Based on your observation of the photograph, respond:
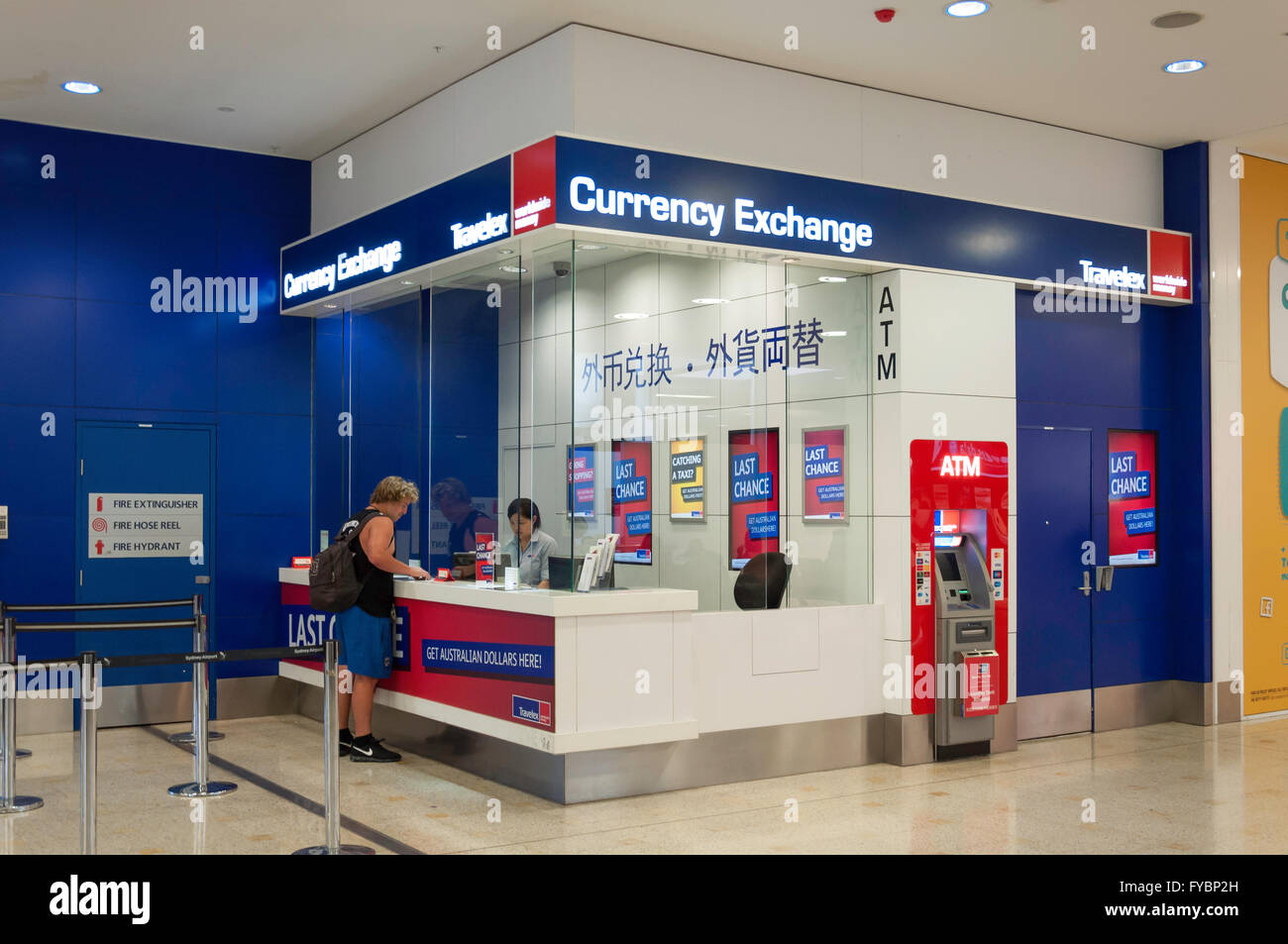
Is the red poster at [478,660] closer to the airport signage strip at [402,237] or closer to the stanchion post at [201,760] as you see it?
the stanchion post at [201,760]

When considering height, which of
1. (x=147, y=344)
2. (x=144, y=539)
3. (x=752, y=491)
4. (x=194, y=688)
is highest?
(x=147, y=344)

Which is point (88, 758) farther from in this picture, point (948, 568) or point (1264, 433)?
point (1264, 433)

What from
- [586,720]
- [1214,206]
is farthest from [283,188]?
[1214,206]

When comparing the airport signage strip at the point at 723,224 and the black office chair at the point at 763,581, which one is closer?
the airport signage strip at the point at 723,224

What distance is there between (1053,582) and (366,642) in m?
4.38

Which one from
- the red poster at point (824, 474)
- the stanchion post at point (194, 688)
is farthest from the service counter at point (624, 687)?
the stanchion post at point (194, 688)

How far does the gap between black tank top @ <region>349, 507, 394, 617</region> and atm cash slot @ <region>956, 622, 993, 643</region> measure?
3.28 m

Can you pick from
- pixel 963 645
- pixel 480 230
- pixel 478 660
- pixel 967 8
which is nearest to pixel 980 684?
pixel 963 645

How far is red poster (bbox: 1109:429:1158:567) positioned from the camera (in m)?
8.32

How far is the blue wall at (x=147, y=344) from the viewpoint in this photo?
7.79m

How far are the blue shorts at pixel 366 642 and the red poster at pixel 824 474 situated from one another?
2.54 metres

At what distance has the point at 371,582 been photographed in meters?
6.93

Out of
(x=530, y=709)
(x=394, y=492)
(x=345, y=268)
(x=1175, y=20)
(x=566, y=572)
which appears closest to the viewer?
(x=530, y=709)

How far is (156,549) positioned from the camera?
8.24 metres
